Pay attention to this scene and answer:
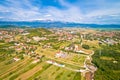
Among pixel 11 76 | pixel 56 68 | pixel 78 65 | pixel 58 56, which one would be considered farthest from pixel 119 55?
pixel 11 76

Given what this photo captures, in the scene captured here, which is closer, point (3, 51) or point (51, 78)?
point (51, 78)

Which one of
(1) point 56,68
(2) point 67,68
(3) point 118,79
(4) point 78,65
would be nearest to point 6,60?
(1) point 56,68

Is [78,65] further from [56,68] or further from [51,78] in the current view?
[51,78]

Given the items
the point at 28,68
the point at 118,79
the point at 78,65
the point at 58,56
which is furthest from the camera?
the point at 58,56

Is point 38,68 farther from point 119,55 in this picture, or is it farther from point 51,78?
point 119,55

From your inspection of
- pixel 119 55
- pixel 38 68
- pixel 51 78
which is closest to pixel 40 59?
pixel 38 68

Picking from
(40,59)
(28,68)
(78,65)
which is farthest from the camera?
(40,59)

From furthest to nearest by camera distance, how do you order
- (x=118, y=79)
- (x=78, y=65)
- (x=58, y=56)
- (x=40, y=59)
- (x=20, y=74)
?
1. (x=58, y=56)
2. (x=40, y=59)
3. (x=78, y=65)
4. (x=20, y=74)
5. (x=118, y=79)

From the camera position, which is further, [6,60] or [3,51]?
[3,51]

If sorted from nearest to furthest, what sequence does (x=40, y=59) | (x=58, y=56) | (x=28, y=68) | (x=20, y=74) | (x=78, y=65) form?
(x=20, y=74), (x=28, y=68), (x=78, y=65), (x=40, y=59), (x=58, y=56)
